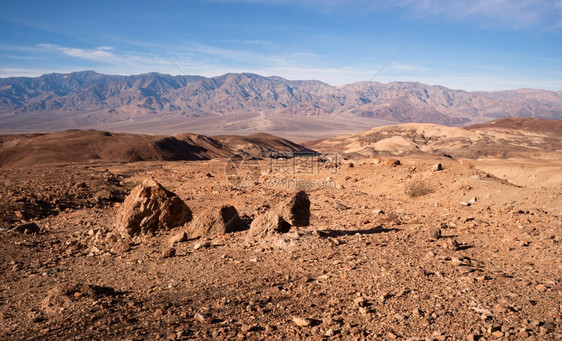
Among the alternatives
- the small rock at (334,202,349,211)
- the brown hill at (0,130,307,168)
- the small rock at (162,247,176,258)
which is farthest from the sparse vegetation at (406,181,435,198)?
the brown hill at (0,130,307,168)

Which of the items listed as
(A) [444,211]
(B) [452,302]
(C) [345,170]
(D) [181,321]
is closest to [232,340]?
(D) [181,321]

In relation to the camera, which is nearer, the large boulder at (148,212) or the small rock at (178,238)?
the small rock at (178,238)

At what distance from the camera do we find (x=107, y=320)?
4102 mm

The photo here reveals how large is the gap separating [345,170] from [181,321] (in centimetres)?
1437

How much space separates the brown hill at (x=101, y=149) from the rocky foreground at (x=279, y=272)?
30.6m

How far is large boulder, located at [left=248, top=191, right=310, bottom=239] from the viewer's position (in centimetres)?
702

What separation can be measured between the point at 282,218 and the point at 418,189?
Answer: 8.10 metres

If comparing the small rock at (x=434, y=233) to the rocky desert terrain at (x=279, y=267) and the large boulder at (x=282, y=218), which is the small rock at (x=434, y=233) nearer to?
the rocky desert terrain at (x=279, y=267)

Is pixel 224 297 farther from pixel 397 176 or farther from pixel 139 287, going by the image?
pixel 397 176

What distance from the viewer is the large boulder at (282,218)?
7.02 metres

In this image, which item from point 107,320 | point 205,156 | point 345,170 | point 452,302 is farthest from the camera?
point 205,156

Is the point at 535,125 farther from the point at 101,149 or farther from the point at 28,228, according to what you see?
the point at 28,228

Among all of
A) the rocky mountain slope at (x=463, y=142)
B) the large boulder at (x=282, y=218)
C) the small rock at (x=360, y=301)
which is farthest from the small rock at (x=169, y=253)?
the rocky mountain slope at (x=463, y=142)

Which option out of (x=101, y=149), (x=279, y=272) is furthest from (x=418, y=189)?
(x=101, y=149)
